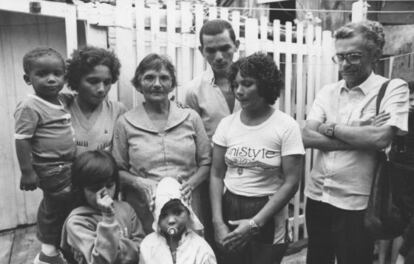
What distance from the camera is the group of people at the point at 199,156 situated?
2.20 meters

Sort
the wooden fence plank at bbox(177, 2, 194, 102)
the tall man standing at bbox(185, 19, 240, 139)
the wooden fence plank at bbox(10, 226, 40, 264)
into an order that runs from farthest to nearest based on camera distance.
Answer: the wooden fence plank at bbox(10, 226, 40, 264) < the wooden fence plank at bbox(177, 2, 194, 102) < the tall man standing at bbox(185, 19, 240, 139)

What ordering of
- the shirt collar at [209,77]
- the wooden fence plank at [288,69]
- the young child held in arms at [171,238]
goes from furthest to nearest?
1. the wooden fence plank at [288,69]
2. the shirt collar at [209,77]
3. the young child held in arms at [171,238]

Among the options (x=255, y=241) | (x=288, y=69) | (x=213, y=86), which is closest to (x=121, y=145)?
(x=213, y=86)

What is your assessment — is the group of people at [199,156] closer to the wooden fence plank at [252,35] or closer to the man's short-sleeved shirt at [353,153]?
the man's short-sleeved shirt at [353,153]

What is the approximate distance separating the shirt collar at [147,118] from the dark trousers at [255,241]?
621 mm

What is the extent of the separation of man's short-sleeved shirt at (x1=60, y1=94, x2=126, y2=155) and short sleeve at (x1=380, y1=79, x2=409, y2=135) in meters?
1.81

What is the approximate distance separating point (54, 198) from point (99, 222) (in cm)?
62

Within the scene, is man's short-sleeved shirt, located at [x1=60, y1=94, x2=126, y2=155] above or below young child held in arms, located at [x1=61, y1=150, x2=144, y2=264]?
above

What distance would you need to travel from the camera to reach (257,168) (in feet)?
7.57

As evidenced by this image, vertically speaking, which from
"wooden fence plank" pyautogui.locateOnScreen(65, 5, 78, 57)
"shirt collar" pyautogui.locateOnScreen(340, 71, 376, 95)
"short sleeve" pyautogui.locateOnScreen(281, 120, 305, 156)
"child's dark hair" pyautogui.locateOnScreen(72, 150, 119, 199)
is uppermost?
"wooden fence plank" pyautogui.locateOnScreen(65, 5, 78, 57)

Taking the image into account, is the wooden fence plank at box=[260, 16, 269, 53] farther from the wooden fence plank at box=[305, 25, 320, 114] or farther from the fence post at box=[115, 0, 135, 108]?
the fence post at box=[115, 0, 135, 108]

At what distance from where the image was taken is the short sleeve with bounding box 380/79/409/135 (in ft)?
7.38


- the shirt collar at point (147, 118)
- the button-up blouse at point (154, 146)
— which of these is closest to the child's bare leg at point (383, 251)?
the button-up blouse at point (154, 146)

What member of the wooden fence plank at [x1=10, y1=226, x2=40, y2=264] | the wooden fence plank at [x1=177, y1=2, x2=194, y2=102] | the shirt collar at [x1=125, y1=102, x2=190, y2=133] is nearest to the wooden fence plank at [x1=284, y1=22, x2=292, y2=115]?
the wooden fence plank at [x1=177, y1=2, x2=194, y2=102]
